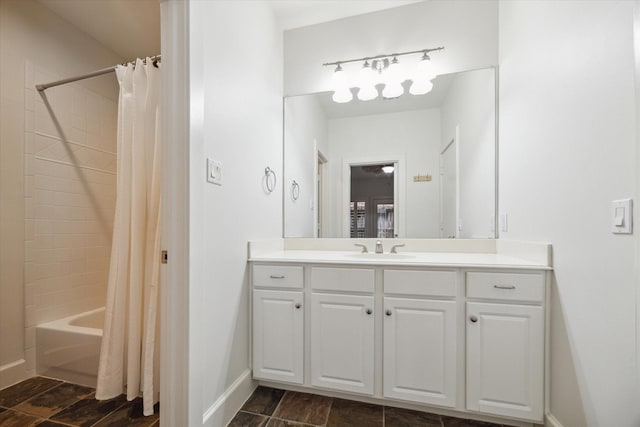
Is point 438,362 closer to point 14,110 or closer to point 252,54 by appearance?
point 252,54

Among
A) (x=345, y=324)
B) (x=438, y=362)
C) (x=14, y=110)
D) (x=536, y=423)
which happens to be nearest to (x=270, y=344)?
(x=345, y=324)

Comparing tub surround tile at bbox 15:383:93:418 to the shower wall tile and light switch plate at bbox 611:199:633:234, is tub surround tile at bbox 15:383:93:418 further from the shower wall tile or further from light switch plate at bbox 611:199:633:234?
light switch plate at bbox 611:199:633:234

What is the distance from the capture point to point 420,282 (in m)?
1.38

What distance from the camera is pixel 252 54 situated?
1.71 meters

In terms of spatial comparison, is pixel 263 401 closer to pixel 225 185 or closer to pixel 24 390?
pixel 225 185

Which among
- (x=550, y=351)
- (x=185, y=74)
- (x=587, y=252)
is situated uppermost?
(x=185, y=74)

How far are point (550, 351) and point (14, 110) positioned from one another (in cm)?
326

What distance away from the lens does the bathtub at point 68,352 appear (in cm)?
165

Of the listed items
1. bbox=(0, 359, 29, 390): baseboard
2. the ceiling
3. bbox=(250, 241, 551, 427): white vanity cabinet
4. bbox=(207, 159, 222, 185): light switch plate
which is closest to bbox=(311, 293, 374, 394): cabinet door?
bbox=(250, 241, 551, 427): white vanity cabinet

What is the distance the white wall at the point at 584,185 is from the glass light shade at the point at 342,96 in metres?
1.06

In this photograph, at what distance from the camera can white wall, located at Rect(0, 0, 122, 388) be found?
1676 millimetres

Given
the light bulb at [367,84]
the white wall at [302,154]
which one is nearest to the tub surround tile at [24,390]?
the white wall at [302,154]

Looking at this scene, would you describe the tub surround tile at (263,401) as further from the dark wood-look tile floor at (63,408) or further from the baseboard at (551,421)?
the baseboard at (551,421)

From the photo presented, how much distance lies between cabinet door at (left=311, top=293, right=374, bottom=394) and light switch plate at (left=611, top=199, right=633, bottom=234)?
97cm
